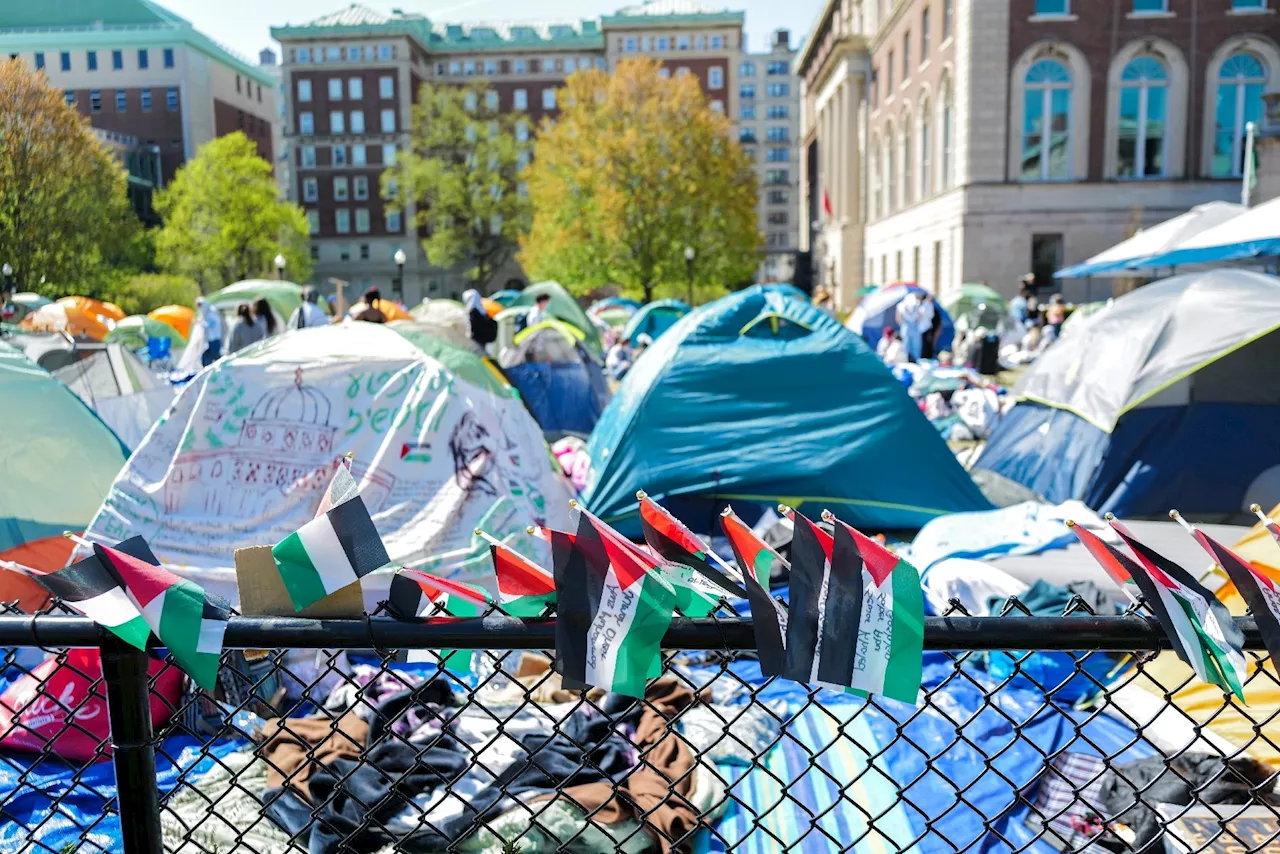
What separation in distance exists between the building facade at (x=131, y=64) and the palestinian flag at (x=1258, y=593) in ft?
21.1

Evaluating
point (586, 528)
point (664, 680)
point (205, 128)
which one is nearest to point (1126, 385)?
point (664, 680)

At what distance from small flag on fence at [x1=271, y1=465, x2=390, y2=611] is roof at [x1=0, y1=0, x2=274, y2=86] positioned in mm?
5622

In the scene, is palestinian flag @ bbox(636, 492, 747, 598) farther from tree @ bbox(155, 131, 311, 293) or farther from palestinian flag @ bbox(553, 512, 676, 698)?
tree @ bbox(155, 131, 311, 293)

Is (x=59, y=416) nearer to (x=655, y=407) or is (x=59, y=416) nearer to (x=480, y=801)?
(x=655, y=407)

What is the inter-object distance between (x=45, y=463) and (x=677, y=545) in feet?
16.8

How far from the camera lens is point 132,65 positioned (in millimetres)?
6766

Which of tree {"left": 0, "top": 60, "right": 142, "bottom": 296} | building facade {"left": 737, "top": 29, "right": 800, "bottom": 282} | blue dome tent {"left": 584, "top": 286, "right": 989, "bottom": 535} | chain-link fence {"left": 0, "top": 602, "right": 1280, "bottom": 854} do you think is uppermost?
building facade {"left": 737, "top": 29, "right": 800, "bottom": 282}

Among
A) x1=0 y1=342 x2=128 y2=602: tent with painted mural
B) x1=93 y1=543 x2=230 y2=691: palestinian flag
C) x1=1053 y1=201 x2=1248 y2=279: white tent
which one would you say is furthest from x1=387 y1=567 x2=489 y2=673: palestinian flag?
x1=1053 y1=201 x2=1248 y2=279: white tent

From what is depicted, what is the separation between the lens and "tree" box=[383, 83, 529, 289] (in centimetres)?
5391

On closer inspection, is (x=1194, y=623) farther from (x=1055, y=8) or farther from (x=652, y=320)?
(x=1055, y=8)

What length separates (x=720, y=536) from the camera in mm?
6434

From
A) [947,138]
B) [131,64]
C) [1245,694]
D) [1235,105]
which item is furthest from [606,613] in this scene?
[947,138]

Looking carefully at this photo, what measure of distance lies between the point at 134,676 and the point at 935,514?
5732mm

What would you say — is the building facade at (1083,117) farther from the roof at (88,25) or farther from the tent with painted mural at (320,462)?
the tent with painted mural at (320,462)
